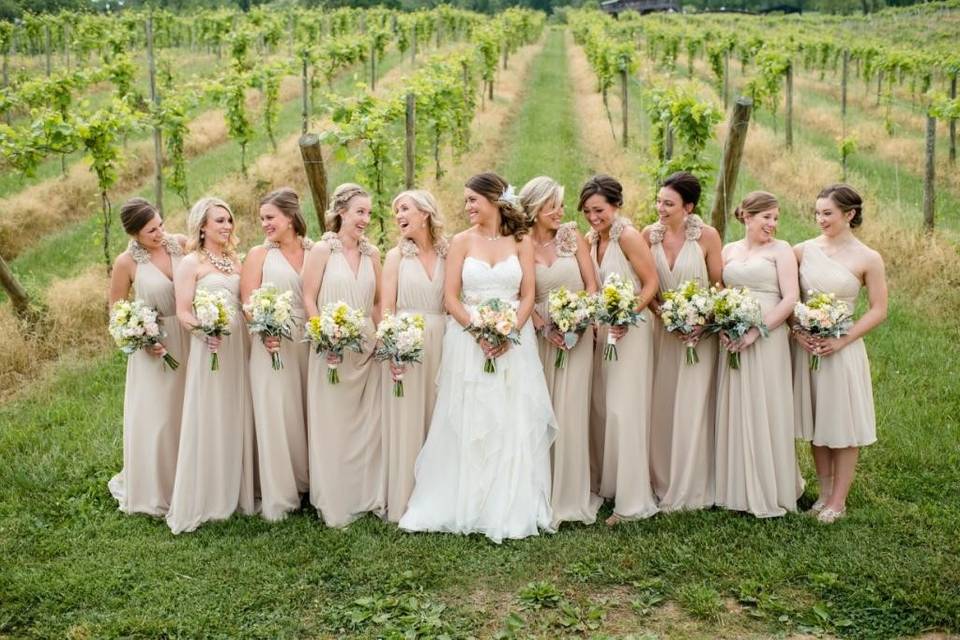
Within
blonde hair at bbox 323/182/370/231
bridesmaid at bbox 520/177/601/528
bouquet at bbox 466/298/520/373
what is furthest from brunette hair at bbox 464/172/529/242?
blonde hair at bbox 323/182/370/231

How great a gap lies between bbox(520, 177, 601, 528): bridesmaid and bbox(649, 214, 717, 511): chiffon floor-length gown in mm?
552

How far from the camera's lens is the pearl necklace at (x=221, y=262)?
254 inches

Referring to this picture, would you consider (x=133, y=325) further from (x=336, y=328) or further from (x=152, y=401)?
(x=336, y=328)

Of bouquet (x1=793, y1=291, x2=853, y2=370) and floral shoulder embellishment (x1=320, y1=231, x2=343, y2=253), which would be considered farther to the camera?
floral shoulder embellishment (x1=320, y1=231, x2=343, y2=253)

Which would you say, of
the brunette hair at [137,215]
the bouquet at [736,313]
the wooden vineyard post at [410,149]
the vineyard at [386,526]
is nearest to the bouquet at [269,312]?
the brunette hair at [137,215]

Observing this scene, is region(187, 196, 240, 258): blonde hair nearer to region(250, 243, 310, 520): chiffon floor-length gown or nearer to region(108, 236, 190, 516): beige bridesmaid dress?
region(108, 236, 190, 516): beige bridesmaid dress

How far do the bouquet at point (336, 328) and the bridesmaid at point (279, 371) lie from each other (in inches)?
14.1

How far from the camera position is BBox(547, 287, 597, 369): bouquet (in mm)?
6109

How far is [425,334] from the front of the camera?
6445mm

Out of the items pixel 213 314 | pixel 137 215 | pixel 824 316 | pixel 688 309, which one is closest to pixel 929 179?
pixel 824 316

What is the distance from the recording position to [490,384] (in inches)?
245

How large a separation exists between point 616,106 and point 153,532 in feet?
74.8

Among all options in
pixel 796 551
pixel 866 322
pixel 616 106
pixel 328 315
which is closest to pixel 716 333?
pixel 866 322

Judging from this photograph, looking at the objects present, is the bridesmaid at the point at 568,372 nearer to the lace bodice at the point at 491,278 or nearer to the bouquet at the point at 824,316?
the lace bodice at the point at 491,278
